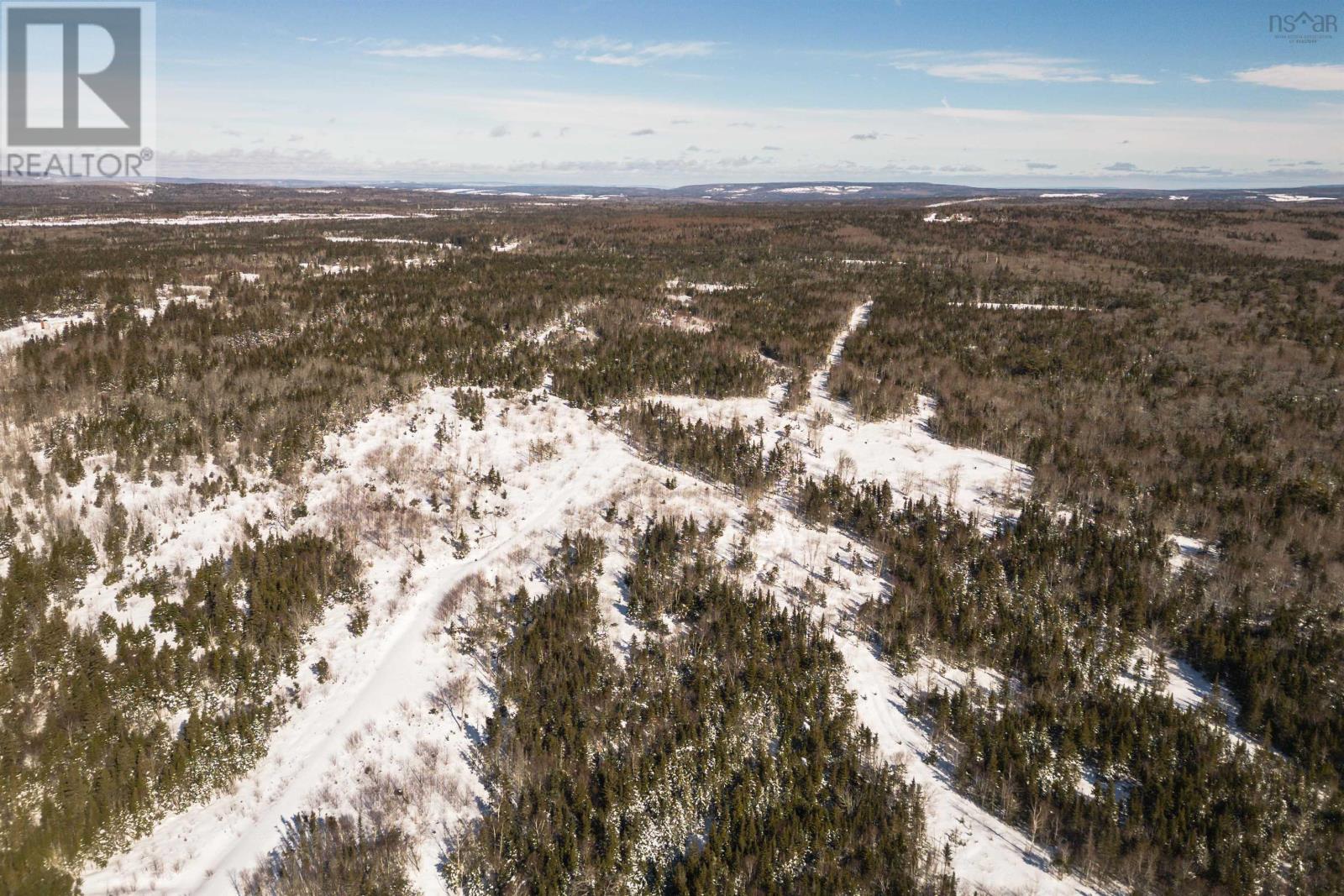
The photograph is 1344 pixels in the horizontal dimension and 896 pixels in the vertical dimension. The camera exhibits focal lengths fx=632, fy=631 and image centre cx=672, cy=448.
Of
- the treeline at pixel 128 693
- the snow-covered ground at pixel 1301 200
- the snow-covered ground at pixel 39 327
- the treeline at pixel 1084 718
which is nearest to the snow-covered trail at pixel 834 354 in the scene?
the treeline at pixel 1084 718

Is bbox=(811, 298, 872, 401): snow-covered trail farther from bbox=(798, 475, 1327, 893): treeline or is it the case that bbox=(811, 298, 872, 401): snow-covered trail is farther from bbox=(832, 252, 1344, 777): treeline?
bbox=(798, 475, 1327, 893): treeline

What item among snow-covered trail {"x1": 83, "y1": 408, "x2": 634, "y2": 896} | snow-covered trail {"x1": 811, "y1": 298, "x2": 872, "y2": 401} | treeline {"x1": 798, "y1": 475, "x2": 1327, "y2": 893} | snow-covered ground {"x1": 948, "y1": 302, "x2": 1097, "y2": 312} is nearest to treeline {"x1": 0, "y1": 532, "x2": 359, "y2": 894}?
snow-covered trail {"x1": 83, "y1": 408, "x2": 634, "y2": 896}

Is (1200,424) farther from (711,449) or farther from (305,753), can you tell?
(305,753)

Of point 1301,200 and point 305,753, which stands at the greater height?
point 1301,200

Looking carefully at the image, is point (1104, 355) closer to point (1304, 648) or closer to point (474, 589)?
point (1304, 648)

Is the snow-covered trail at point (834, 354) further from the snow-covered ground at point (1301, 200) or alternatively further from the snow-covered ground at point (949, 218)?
the snow-covered ground at point (1301, 200)

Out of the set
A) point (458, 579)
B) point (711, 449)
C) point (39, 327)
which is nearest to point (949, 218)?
point (711, 449)

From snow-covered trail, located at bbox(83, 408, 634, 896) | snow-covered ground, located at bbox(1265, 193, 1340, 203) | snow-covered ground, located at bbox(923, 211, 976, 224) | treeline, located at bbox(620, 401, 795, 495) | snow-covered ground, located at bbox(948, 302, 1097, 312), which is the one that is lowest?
snow-covered trail, located at bbox(83, 408, 634, 896)

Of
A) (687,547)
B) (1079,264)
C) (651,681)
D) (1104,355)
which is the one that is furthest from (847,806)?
(1079,264)
